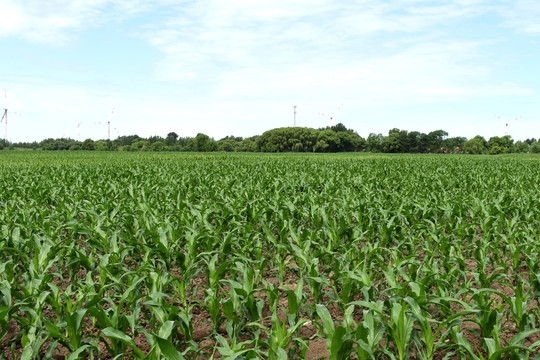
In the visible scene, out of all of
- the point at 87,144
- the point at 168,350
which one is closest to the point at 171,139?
the point at 87,144

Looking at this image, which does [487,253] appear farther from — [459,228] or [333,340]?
[333,340]

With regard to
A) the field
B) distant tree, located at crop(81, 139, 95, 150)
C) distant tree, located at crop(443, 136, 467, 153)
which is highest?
distant tree, located at crop(443, 136, 467, 153)

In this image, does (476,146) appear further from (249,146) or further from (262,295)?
(262,295)

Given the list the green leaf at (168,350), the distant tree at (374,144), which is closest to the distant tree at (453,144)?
the distant tree at (374,144)

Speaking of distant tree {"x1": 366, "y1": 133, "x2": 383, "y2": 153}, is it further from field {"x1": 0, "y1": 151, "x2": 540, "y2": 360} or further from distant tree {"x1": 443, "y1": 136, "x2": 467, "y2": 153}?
field {"x1": 0, "y1": 151, "x2": 540, "y2": 360}

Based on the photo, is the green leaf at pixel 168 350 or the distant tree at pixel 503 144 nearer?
the green leaf at pixel 168 350

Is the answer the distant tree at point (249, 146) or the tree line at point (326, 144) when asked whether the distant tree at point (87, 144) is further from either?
the distant tree at point (249, 146)

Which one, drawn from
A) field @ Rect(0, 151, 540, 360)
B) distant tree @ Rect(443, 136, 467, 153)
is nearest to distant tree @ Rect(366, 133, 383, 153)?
distant tree @ Rect(443, 136, 467, 153)

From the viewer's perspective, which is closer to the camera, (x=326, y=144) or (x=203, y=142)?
(x=203, y=142)

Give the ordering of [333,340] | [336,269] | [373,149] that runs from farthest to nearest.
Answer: [373,149] < [336,269] < [333,340]

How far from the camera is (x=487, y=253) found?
19.7 ft

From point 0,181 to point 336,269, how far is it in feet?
47.6

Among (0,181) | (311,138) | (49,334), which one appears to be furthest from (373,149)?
(49,334)

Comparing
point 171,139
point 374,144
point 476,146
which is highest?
point 171,139
